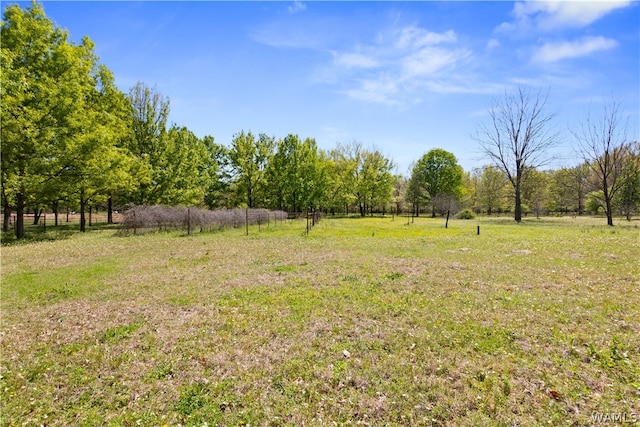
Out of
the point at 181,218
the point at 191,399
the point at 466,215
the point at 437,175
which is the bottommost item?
the point at 191,399

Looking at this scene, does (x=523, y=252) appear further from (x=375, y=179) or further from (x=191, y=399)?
(x=375, y=179)

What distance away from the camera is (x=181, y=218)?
24328 mm

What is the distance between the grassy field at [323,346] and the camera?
3684 mm

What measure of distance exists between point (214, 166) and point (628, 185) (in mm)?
57490

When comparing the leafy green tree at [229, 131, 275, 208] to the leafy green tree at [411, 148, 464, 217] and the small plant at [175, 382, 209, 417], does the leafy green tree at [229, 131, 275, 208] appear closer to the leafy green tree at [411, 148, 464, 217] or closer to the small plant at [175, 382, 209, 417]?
the leafy green tree at [411, 148, 464, 217]

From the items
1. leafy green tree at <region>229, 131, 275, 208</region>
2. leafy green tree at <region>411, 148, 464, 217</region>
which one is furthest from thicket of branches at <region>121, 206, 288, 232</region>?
leafy green tree at <region>411, 148, 464, 217</region>

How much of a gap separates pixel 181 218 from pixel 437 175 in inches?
1852

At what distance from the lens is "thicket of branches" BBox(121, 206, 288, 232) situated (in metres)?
21.7

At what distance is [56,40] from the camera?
19.2 m

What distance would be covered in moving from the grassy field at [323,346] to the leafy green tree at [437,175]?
47128 millimetres

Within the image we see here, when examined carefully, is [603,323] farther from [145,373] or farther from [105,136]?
[105,136]

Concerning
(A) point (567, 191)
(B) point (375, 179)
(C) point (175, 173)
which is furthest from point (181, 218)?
(A) point (567, 191)

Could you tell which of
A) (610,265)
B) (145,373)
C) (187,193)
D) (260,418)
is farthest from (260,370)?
(187,193)

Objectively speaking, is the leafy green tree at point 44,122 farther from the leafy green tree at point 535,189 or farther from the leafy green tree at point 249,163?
the leafy green tree at point 535,189
